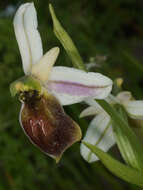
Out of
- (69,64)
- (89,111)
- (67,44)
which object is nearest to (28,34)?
(67,44)

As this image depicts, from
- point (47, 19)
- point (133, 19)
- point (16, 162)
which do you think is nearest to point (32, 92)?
point (16, 162)

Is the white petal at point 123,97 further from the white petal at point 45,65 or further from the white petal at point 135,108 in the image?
the white petal at point 45,65

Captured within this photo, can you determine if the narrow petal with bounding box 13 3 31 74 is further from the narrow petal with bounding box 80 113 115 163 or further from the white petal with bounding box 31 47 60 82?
the narrow petal with bounding box 80 113 115 163

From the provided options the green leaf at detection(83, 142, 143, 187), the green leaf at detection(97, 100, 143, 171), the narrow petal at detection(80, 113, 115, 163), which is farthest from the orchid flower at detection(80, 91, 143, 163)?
the green leaf at detection(83, 142, 143, 187)

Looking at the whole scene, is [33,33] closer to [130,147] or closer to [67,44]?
[67,44]

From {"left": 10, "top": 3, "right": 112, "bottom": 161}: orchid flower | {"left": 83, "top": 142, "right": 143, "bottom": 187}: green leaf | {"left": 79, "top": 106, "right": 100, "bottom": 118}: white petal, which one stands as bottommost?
{"left": 79, "top": 106, "right": 100, "bottom": 118}: white petal

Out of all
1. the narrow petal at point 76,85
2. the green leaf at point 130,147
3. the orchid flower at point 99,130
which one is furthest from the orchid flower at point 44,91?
the orchid flower at point 99,130
